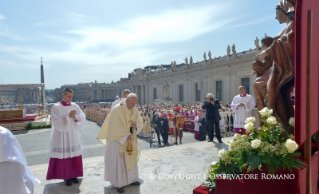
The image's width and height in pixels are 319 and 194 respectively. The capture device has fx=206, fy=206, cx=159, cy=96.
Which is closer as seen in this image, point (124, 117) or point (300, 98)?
point (300, 98)

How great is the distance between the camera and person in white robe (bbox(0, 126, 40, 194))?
201 cm

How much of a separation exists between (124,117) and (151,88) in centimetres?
4734

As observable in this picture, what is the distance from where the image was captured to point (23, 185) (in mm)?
2117

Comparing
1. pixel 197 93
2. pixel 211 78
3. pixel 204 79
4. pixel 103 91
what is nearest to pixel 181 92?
pixel 197 93

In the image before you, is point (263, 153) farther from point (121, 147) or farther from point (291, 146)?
point (121, 147)

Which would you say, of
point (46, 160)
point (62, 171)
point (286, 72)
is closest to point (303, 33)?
point (286, 72)

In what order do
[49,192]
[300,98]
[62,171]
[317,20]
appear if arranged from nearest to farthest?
[300,98], [317,20], [49,192], [62,171]

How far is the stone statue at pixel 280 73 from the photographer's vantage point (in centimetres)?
295

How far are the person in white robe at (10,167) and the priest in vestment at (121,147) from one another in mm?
1665

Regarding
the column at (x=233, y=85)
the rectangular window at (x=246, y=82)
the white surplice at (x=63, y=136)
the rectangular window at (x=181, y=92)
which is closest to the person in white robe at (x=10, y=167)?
the white surplice at (x=63, y=136)

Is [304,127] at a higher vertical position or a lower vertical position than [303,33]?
lower

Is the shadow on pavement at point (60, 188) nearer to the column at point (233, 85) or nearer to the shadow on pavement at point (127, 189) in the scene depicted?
the shadow on pavement at point (127, 189)

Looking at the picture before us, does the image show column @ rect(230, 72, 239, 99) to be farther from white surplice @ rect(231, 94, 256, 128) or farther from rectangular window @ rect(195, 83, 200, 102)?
white surplice @ rect(231, 94, 256, 128)

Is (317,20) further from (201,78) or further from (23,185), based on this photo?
(201,78)
